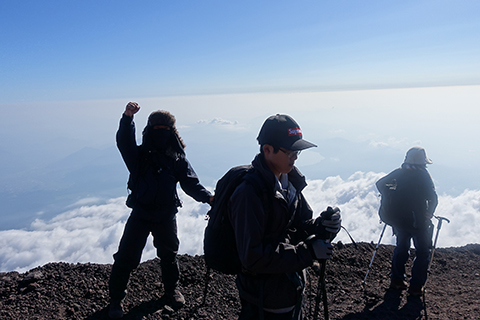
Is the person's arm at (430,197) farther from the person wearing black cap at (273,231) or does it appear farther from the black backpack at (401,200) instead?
the person wearing black cap at (273,231)

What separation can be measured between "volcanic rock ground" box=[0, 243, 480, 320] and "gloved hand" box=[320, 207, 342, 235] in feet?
6.54

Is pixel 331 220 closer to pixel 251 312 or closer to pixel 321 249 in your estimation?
pixel 321 249

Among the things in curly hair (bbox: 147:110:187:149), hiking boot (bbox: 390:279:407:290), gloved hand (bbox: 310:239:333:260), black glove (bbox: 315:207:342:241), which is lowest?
hiking boot (bbox: 390:279:407:290)

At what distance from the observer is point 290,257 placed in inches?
99.6

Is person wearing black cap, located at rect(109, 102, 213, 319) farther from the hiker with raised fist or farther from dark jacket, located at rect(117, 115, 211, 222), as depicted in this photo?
the hiker with raised fist

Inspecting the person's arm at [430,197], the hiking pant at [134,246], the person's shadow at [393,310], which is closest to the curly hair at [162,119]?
the hiking pant at [134,246]

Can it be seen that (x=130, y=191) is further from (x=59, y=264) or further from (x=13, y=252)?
(x=13, y=252)

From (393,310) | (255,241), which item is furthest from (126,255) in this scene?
(393,310)

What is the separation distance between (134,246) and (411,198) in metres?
5.33

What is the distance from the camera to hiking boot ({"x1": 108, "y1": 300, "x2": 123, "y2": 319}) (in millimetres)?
4789

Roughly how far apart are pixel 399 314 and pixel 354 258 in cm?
223

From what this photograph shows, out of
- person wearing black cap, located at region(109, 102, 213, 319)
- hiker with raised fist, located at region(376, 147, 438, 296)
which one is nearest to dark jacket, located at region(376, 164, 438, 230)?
hiker with raised fist, located at region(376, 147, 438, 296)

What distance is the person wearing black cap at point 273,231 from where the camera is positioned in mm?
2439

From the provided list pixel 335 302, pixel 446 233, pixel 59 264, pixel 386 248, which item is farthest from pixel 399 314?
pixel 446 233
